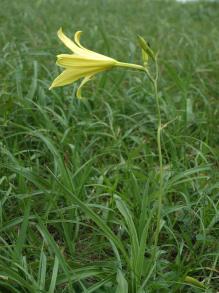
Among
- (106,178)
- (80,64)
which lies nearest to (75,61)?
(80,64)

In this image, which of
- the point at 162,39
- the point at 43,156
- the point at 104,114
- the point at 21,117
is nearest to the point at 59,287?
the point at 43,156

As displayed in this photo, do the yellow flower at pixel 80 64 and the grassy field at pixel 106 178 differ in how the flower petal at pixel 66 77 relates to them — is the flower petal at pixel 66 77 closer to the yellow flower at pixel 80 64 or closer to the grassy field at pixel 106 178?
the yellow flower at pixel 80 64

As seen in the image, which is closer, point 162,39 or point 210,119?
point 210,119

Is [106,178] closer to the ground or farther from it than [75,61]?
closer to the ground

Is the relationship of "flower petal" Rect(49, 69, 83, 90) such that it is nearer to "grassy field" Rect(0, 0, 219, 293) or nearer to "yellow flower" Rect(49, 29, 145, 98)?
"yellow flower" Rect(49, 29, 145, 98)

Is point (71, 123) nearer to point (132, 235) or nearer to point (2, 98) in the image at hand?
point (2, 98)

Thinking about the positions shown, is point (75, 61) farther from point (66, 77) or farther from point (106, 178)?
point (106, 178)

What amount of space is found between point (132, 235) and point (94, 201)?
22.4 inches

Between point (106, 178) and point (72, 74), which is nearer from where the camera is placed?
point (72, 74)

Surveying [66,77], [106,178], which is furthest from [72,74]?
[106,178]

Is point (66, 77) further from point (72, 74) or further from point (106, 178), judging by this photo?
point (106, 178)

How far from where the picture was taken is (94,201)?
7.02ft

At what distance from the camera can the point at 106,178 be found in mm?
2086

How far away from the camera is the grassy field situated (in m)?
1.58
